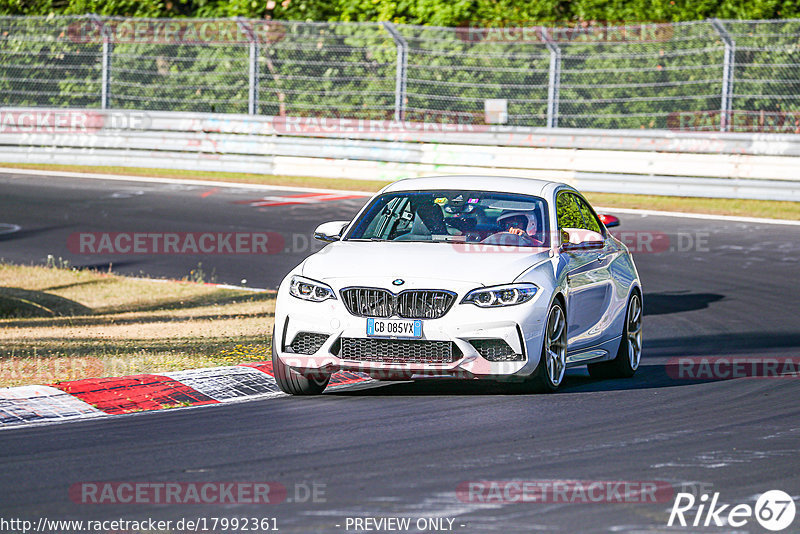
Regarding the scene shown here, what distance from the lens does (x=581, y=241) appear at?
9891 mm

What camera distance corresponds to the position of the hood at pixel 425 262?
29.3 feet

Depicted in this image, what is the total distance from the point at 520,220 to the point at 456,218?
1.57 ft

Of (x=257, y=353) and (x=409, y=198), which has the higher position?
(x=409, y=198)

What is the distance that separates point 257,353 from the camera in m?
11.2

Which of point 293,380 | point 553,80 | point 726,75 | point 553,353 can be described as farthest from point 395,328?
point 553,80

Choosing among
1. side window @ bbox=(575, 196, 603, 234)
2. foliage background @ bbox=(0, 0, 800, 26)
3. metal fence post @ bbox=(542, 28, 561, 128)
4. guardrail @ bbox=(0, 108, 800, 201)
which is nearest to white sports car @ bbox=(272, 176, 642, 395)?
side window @ bbox=(575, 196, 603, 234)

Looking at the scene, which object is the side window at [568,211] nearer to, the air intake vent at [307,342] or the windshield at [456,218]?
the windshield at [456,218]

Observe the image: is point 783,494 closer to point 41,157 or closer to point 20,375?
point 20,375

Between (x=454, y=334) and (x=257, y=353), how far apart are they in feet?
9.37

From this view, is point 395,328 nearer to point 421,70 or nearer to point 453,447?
point 453,447

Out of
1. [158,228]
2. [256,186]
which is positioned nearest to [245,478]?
[158,228]

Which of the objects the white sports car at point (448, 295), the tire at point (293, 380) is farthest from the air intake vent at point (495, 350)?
the tire at point (293, 380)

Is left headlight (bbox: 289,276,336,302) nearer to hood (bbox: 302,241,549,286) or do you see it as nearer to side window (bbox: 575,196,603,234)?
hood (bbox: 302,241,549,286)

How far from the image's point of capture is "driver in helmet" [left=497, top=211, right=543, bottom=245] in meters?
9.95
